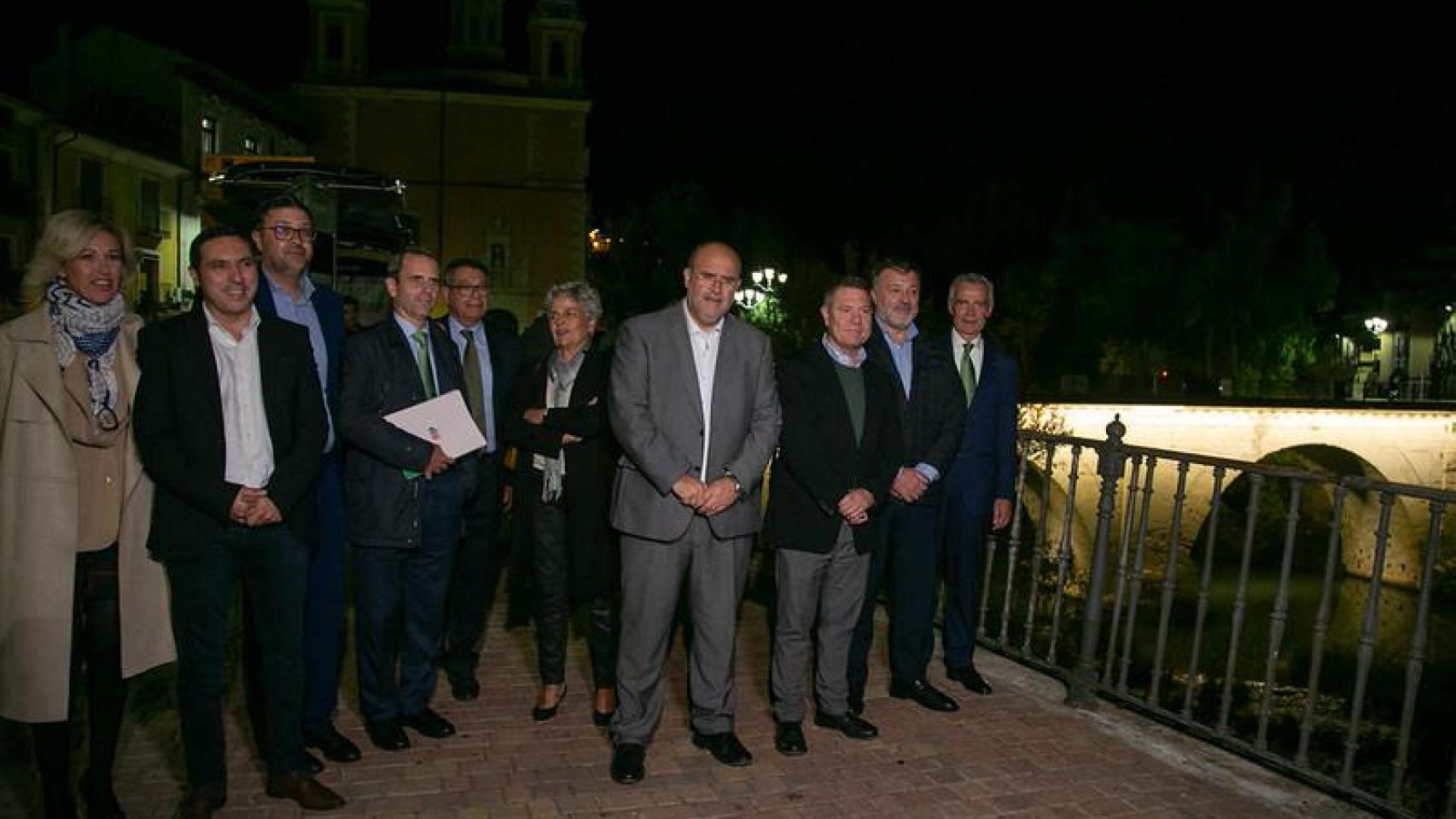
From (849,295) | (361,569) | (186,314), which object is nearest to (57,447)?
(186,314)

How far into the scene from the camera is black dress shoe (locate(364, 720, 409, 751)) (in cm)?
418

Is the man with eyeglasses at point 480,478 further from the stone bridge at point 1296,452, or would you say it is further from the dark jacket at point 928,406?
the stone bridge at point 1296,452

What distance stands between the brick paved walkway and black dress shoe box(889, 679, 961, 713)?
6 centimetres

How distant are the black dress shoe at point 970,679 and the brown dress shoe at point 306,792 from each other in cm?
289

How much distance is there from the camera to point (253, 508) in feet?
11.0

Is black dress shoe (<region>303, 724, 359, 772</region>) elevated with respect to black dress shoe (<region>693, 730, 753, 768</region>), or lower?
lower

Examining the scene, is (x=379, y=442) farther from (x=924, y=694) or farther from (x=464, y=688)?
(x=924, y=694)

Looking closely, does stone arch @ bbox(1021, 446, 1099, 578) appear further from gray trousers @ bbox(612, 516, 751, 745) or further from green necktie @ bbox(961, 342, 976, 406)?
gray trousers @ bbox(612, 516, 751, 745)

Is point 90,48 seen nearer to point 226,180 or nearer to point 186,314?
point 226,180

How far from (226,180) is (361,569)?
6609mm

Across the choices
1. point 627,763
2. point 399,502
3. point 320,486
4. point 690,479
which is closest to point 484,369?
point 399,502

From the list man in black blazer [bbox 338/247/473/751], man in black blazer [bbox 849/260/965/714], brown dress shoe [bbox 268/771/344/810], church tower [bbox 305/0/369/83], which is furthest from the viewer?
church tower [bbox 305/0/369/83]

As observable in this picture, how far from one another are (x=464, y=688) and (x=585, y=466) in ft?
4.13

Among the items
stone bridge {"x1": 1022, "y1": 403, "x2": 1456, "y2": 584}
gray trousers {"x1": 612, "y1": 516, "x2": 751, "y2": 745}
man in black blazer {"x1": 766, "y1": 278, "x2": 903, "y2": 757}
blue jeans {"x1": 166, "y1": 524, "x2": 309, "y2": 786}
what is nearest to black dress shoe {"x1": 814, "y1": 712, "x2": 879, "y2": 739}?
man in black blazer {"x1": 766, "y1": 278, "x2": 903, "y2": 757}
